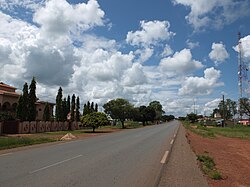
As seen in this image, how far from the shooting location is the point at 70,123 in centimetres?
6334

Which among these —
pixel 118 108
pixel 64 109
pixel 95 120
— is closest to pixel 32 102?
pixel 95 120

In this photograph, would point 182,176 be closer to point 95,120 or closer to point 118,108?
point 95,120

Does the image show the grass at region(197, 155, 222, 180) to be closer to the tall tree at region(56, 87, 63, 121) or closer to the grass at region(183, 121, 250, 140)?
the grass at region(183, 121, 250, 140)

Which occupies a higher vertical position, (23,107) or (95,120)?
(23,107)

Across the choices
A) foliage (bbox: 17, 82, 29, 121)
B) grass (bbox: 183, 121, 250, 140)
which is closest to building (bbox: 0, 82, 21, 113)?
foliage (bbox: 17, 82, 29, 121)

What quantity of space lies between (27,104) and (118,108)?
110 feet

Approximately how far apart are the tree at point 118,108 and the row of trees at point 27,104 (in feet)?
105

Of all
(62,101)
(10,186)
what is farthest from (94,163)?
(62,101)

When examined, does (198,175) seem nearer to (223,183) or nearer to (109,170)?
(223,183)

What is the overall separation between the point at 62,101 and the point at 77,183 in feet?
176

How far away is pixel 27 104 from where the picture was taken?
48031 millimetres

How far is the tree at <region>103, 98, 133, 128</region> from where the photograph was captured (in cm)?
7912

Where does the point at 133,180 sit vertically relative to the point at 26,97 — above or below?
below

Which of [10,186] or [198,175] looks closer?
[10,186]
